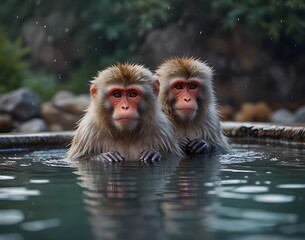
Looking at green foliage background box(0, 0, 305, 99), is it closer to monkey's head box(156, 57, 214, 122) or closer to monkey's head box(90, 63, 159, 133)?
monkey's head box(156, 57, 214, 122)

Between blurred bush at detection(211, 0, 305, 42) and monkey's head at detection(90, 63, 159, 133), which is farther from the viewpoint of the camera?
blurred bush at detection(211, 0, 305, 42)

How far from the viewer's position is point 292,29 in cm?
1502

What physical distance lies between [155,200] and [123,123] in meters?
1.92

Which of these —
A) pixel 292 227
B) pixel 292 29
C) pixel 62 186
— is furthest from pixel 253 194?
pixel 292 29

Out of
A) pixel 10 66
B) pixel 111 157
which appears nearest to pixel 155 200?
pixel 111 157

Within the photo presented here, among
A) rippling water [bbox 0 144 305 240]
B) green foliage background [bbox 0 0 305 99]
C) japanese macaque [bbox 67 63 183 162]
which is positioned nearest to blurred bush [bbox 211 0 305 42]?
green foliage background [bbox 0 0 305 99]

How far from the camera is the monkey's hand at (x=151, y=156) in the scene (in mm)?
5102

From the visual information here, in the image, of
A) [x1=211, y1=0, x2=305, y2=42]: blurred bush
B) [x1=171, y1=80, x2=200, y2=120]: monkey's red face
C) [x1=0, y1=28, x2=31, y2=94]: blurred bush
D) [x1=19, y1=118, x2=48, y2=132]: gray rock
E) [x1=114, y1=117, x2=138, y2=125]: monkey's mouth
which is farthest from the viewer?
[x1=211, y1=0, x2=305, y2=42]: blurred bush

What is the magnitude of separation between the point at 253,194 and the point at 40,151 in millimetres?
3491

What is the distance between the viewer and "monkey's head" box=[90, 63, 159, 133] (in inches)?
198

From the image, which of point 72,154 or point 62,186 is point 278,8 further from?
point 62,186

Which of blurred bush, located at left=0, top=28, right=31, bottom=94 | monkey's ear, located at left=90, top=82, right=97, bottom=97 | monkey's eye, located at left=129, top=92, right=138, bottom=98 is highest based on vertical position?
blurred bush, located at left=0, top=28, right=31, bottom=94

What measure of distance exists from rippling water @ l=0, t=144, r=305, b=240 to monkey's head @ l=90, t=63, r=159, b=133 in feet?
1.22

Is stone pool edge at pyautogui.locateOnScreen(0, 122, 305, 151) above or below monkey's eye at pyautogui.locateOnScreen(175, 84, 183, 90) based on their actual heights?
below
